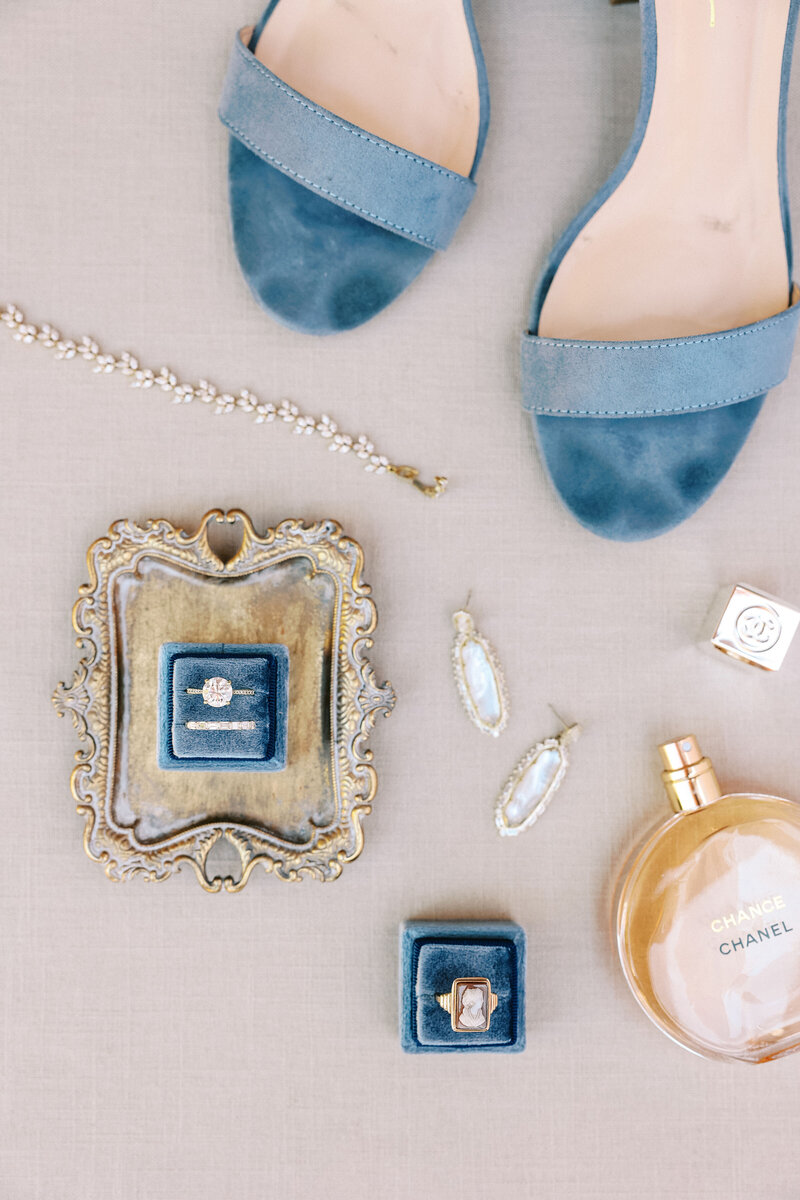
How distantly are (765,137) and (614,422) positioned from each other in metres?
0.26

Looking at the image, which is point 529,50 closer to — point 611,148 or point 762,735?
point 611,148

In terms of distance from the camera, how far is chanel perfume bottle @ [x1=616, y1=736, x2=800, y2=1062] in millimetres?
670

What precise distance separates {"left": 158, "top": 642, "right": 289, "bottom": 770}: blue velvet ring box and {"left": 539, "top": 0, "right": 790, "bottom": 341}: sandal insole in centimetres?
36

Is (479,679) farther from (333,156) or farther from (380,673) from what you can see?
(333,156)

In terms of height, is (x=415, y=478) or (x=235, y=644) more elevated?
(x=415, y=478)

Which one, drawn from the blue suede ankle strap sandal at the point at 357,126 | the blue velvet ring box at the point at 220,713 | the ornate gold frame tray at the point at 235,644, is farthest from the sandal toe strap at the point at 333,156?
the blue velvet ring box at the point at 220,713

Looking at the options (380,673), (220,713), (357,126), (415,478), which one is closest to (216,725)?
(220,713)

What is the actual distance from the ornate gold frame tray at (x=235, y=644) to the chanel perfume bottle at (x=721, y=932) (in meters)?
0.24

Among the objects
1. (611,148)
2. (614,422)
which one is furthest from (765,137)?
(614,422)

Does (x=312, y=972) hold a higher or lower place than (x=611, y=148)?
lower

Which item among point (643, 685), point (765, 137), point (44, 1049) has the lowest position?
point (44, 1049)

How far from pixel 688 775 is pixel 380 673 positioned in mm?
251

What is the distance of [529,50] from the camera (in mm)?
710

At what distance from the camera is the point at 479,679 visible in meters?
0.70
